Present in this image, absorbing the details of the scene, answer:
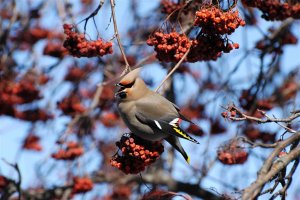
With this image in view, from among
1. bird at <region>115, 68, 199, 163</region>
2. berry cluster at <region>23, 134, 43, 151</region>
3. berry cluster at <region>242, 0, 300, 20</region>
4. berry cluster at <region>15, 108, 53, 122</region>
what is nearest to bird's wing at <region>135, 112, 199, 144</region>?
bird at <region>115, 68, 199, 163</region>

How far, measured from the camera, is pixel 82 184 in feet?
17.7

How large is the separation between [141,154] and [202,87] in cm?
358

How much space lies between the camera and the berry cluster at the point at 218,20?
3.20 metres

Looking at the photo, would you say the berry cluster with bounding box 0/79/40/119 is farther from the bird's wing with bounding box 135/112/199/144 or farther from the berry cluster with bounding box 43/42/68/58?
the bird's wing with bounding box 135/112/199/144

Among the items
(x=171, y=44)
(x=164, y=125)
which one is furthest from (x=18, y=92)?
(x=171, y=44)

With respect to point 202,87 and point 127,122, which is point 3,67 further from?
point 127,122

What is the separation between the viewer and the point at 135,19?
6520 mm

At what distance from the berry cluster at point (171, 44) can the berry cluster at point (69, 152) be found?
7.07 ft

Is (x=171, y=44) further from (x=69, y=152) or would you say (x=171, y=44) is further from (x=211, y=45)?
(x=69, y=152)

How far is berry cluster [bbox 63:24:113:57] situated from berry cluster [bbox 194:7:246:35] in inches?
24.6

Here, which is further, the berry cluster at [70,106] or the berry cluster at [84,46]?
the berry cluster at [70,106]

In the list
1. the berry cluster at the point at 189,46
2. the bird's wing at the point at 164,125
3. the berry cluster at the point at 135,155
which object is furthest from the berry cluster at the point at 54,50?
the berry cluster at the point at 135,155

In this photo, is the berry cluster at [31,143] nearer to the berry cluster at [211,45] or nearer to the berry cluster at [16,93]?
the berry cluster at [16,93]

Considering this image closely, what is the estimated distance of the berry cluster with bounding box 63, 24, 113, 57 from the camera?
12.1 feet
